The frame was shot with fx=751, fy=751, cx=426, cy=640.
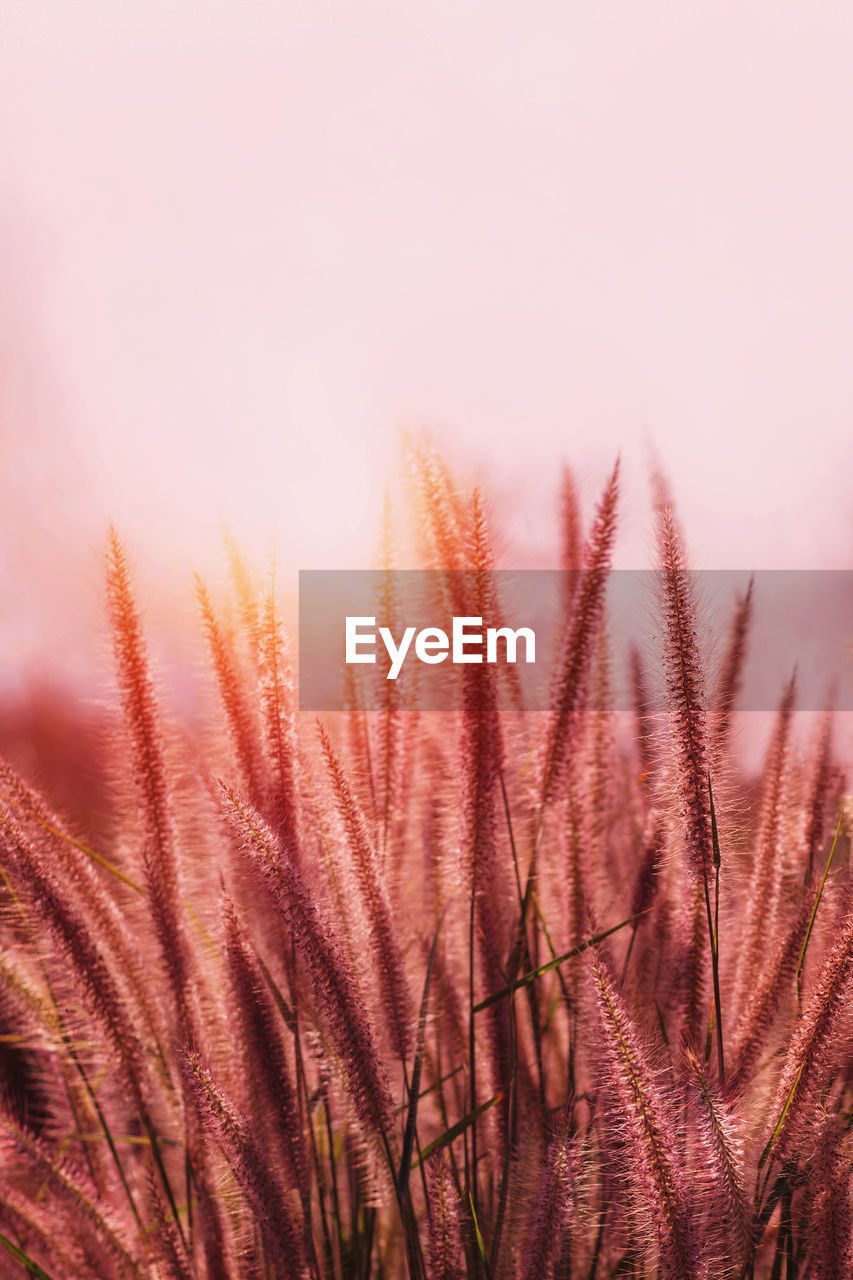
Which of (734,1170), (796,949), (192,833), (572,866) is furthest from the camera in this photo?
(192,833)

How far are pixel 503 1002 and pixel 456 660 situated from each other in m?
0.28

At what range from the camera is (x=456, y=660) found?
1.88 ft

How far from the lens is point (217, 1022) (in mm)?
584

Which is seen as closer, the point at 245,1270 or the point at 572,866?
the point at 245,1270

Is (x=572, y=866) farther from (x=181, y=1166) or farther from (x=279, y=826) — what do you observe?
(x=181, y=1166)

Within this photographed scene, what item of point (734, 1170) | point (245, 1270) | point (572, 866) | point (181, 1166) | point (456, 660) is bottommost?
point (181, 1166)

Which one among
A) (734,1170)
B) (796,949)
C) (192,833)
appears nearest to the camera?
(734,1170)

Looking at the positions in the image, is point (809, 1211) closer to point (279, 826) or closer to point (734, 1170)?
point (734, 1170)

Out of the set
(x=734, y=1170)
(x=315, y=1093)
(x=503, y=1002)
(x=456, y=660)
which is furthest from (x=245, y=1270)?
(x=456, y=660)

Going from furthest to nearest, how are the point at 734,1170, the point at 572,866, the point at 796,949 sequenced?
the point at 572,866 < the point at 796,949 < the point at 734,1170

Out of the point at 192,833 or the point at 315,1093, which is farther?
the point at 192,833

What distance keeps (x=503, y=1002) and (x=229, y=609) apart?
15.1 inches

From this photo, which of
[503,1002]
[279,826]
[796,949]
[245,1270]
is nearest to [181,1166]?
[245,1270]

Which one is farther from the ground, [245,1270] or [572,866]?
[572,866]
